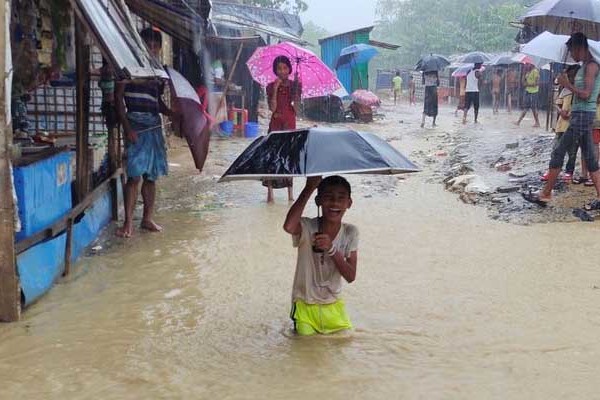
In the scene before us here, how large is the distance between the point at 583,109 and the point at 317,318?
4.44 metres

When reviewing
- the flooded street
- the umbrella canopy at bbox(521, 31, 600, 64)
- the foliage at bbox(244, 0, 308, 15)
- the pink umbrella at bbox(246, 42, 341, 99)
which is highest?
the foliage at bbox(244, 0, 308, 15)

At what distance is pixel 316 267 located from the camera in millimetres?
3574

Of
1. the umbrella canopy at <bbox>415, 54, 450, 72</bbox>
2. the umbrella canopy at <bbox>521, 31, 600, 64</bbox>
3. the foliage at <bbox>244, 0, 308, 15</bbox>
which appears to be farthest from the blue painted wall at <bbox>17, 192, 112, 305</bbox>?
the foliage at <bbox>244, 0, 308, 15</bbox>

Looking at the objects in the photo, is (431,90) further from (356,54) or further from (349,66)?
(349,66)

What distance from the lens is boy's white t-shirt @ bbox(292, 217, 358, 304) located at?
3.52 metres

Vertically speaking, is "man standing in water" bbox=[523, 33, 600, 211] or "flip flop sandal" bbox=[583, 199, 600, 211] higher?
"man standing in water" bbox=[523, 33, 600, 211]

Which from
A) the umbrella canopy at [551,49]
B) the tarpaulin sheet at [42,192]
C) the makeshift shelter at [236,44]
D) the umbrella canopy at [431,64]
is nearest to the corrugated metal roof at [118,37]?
the tarpaulin sheet at [42,192]

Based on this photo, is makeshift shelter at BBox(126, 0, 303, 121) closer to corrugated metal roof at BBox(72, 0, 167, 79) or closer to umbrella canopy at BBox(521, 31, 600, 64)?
corrugated metal roof at BBox(72, 0, 167, 79)

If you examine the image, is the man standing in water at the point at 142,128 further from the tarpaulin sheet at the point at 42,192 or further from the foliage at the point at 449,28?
the foliage at the point at 449,28

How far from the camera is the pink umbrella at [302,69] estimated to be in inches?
320

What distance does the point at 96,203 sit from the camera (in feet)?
18.8

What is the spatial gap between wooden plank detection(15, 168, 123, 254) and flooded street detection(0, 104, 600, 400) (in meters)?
0.41

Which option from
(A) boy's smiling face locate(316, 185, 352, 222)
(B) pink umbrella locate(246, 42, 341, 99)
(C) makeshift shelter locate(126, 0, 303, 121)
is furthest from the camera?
(C) makeshift shelter locate(126, 0, 303, 121)

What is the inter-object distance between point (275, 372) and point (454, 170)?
23.1 ft
